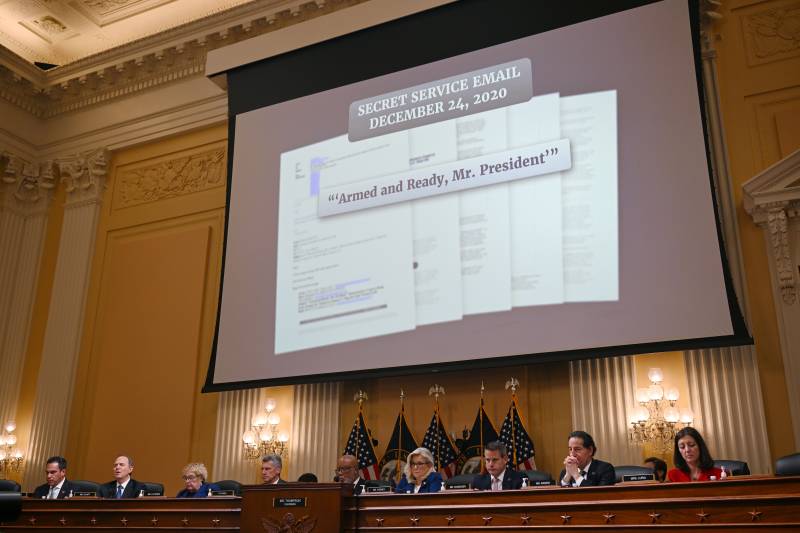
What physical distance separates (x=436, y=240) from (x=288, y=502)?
2824 mm

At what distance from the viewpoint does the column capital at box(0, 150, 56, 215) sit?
10.5 m

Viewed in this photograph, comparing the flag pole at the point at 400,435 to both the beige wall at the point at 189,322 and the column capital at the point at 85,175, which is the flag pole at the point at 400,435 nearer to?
the beige wall at the point at 189,322

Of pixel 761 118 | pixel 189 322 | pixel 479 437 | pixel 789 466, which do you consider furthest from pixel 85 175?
pixel 789 466

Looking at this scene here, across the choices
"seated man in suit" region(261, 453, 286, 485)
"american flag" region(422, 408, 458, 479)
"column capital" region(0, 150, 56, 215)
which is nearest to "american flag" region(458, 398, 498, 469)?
"american flag" region(422, 408, 458, 479)

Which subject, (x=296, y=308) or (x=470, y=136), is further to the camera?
(x=296, y=308)

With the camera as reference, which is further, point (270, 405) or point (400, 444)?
point (270, 405)

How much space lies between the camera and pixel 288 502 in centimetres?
497

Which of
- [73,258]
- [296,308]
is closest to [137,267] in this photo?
[73,258]

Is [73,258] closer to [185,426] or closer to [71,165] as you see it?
[71,165]

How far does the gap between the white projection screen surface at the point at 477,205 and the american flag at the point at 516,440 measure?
0.72m

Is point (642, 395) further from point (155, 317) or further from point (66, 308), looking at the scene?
point (66, 308)

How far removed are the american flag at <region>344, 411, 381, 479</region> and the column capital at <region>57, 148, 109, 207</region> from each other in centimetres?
497

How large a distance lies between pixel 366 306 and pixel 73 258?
188 inches

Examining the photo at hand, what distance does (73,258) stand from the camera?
33.2ft
